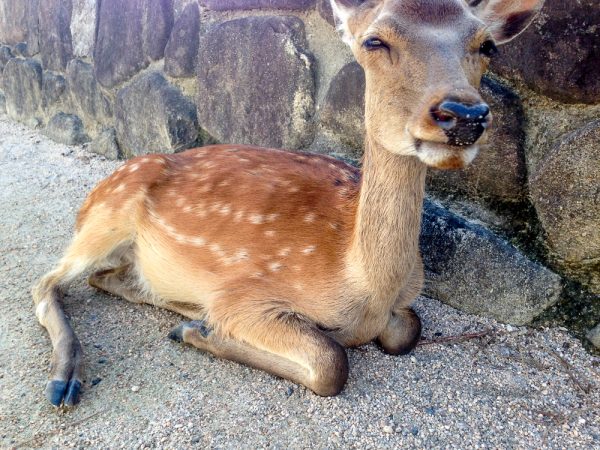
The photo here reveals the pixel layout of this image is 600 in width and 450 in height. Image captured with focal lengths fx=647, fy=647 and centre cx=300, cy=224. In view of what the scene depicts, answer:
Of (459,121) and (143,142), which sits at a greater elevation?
(459,121)

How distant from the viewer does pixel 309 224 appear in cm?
273

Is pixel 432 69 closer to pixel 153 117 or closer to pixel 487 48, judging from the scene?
pixel 487 48

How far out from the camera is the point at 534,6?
7.39 ft

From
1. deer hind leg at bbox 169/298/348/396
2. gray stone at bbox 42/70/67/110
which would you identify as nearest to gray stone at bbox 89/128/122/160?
gray stone at bbox 42/70/67/110

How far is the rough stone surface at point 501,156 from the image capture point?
2781 millimetres

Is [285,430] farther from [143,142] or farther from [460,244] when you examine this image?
[143,142]

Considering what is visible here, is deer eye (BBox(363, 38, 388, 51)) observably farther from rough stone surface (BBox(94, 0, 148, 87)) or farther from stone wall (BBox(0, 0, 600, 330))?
rough stone surface (BBox(94, 0, 148, 87))

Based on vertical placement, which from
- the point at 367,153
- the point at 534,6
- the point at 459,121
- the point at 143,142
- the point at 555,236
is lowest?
the point at 143,142

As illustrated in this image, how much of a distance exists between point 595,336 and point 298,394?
122 cm

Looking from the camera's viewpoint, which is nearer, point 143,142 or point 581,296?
point 581,296

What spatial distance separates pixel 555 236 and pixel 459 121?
43.8 inches

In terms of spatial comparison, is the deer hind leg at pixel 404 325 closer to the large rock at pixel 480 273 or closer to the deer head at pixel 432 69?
the large rock at pixel 480 273

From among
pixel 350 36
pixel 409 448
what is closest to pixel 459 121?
pixel 350 36

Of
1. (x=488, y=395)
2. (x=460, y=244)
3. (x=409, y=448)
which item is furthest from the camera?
(x=460, y=244)
